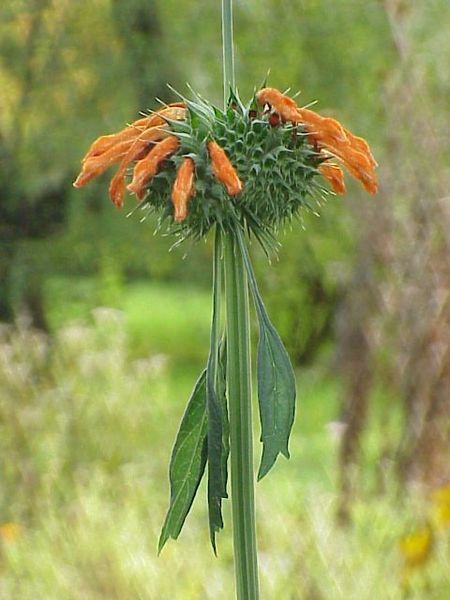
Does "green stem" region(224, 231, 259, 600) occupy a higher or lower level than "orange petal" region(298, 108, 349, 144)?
lower

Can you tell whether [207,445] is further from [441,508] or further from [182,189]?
[441,508]

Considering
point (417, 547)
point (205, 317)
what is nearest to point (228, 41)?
point (417, 547)

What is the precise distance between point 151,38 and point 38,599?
2.21 metres

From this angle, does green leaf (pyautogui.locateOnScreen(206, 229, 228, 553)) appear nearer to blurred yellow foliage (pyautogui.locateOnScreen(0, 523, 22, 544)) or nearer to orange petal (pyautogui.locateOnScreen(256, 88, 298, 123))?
orange petal (pyautogui.locateOnScreen(256, 88, 298, 123))

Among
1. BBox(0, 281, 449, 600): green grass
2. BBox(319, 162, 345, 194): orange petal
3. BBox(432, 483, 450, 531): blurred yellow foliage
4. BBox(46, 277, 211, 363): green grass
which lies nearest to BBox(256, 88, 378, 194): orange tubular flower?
BBox(319, 162, 345, 194): orange petal

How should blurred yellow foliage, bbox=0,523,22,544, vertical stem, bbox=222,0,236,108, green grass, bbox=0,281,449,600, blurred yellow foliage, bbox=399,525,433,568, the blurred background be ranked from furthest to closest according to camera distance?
1. blurred yellow foliage, bbox=0,523,22,544
2. blurred yellow foliage, bbox=399,525,433,568
3. the blurred background
4. green grass, bbox=0,281,449,600
5. vertical stem, bbox=222,0,236,108

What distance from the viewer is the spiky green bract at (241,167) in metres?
0.58

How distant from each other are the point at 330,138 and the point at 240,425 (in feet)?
0.54

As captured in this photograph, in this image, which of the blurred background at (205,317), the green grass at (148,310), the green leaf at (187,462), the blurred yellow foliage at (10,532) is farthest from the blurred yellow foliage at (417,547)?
the green leaf at (187,462)

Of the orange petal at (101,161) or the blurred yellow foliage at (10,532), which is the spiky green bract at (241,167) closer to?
the orange petal at (101,161)

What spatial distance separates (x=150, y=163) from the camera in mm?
568

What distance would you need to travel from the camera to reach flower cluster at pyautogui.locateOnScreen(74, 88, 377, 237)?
58 cm

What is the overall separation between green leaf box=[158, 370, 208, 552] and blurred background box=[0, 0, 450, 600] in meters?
0.10

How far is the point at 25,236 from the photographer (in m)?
3.57
